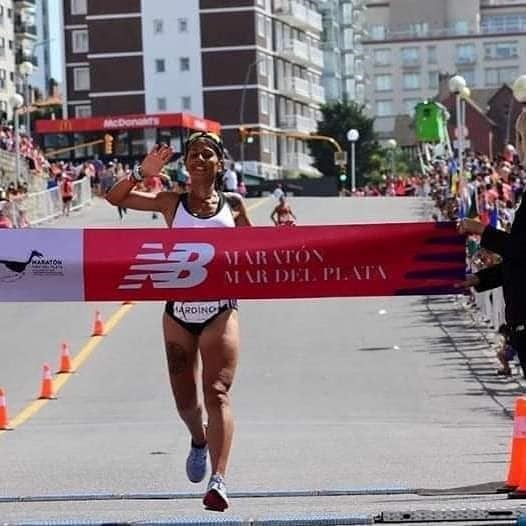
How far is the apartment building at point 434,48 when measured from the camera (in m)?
182

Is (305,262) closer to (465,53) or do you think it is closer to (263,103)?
(263,103)

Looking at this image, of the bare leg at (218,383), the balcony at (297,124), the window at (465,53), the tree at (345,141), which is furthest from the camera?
the window at (465,53)

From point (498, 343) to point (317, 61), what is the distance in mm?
112289

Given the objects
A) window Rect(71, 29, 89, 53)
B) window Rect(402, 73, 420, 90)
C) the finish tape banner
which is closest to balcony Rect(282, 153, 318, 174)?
window Rect(71, 29, 89, 53)

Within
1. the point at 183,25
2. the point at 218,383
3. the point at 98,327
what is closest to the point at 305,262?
the point at 218,383

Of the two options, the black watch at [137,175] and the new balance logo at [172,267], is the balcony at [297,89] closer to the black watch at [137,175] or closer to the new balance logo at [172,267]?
the new balance logo at [172,267]

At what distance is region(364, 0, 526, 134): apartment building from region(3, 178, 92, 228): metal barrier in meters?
120

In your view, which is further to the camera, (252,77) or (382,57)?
(382,57)

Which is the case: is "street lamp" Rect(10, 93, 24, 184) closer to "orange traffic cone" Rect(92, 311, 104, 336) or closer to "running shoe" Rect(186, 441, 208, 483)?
"orange traffic cone" Rect(92, 311, 104, 336)

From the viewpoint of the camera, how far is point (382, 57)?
616 feet

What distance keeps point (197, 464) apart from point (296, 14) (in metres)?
118

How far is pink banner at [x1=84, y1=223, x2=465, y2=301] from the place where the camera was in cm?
1007

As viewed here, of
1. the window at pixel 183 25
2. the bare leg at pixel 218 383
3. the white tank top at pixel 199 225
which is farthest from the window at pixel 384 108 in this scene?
the bare leg at pixel 218 383

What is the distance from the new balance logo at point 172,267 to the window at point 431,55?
174583 millimetres
